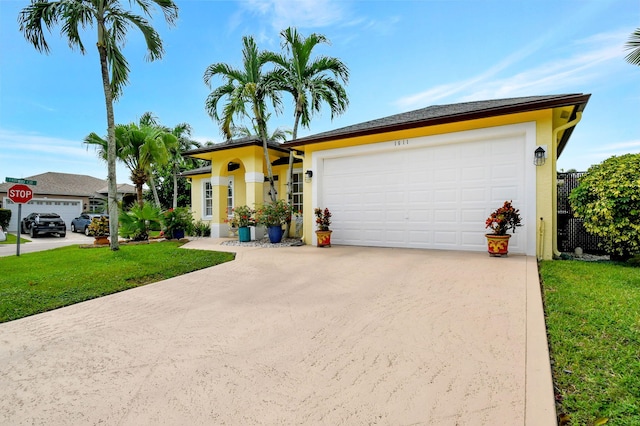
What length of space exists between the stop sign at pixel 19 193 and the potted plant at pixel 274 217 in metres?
7.13

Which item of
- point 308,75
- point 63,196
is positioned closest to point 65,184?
point 63,196

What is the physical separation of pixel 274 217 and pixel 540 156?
7.24 meters

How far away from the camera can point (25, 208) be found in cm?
2306

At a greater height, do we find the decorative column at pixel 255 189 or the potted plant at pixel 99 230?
the decorative column at pixel 255 189

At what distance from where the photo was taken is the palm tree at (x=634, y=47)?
852 cm

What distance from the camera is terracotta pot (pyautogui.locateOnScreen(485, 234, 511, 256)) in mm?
6465

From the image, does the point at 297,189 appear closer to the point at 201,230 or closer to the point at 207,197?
the point at 201,230

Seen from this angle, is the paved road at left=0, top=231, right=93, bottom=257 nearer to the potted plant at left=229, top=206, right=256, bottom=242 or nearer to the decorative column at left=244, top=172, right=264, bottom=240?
the potted plant at left=229, top=206, right=256, bottom=242

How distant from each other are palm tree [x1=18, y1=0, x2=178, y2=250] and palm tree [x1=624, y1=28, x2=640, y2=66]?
1284cm

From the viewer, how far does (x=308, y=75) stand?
10344 mm

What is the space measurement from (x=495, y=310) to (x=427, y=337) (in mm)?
1185

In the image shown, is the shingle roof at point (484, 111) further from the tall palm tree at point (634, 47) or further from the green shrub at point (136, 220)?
the green shrub at point (136, 220)

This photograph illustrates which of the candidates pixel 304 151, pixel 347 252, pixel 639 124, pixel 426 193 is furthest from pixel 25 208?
pixel 639 124

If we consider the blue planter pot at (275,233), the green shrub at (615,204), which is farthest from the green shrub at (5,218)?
the green shrub at (615,204)
